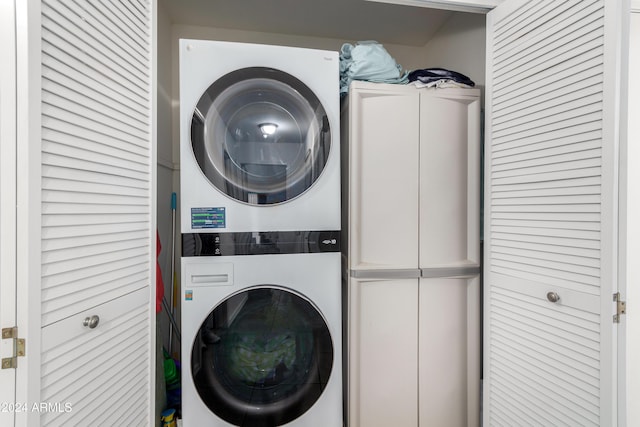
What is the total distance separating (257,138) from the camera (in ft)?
4.15

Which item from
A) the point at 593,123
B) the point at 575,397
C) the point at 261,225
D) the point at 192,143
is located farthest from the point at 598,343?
the point at 192,143

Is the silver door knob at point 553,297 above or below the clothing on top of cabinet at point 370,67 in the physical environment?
below


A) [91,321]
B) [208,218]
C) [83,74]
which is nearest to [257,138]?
[208,218]

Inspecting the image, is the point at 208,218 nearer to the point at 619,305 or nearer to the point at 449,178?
the point at 449,178

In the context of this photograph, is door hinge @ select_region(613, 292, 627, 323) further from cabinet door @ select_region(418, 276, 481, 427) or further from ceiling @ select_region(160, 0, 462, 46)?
ceiling @ select_region(160, 0, 462, 46)

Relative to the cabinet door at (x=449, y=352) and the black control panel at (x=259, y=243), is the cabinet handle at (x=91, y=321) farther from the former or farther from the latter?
the cabinet door at (x=449, y=352)

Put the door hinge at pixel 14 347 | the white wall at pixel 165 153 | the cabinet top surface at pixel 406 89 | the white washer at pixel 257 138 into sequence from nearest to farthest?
1. the door hinge at pixel 14 347
2. the white washer at pixel 257 138
3. the cabinet top surface at pixel 406 89
4. the white wall at pixel 165 153

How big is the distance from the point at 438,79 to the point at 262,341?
1.53 m

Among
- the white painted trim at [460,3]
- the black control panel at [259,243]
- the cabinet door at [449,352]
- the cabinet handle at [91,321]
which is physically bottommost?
the cabinet door at [449,352]

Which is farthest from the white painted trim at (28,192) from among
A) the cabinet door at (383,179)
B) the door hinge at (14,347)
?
the cabinet door at (383,179)

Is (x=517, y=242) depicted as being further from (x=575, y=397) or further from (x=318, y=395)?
(x=318, y=395)

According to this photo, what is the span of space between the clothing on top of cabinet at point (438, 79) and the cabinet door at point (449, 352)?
98 centimetres

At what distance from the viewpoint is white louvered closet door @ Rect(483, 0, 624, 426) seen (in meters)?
0.90

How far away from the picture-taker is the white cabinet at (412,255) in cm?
139
